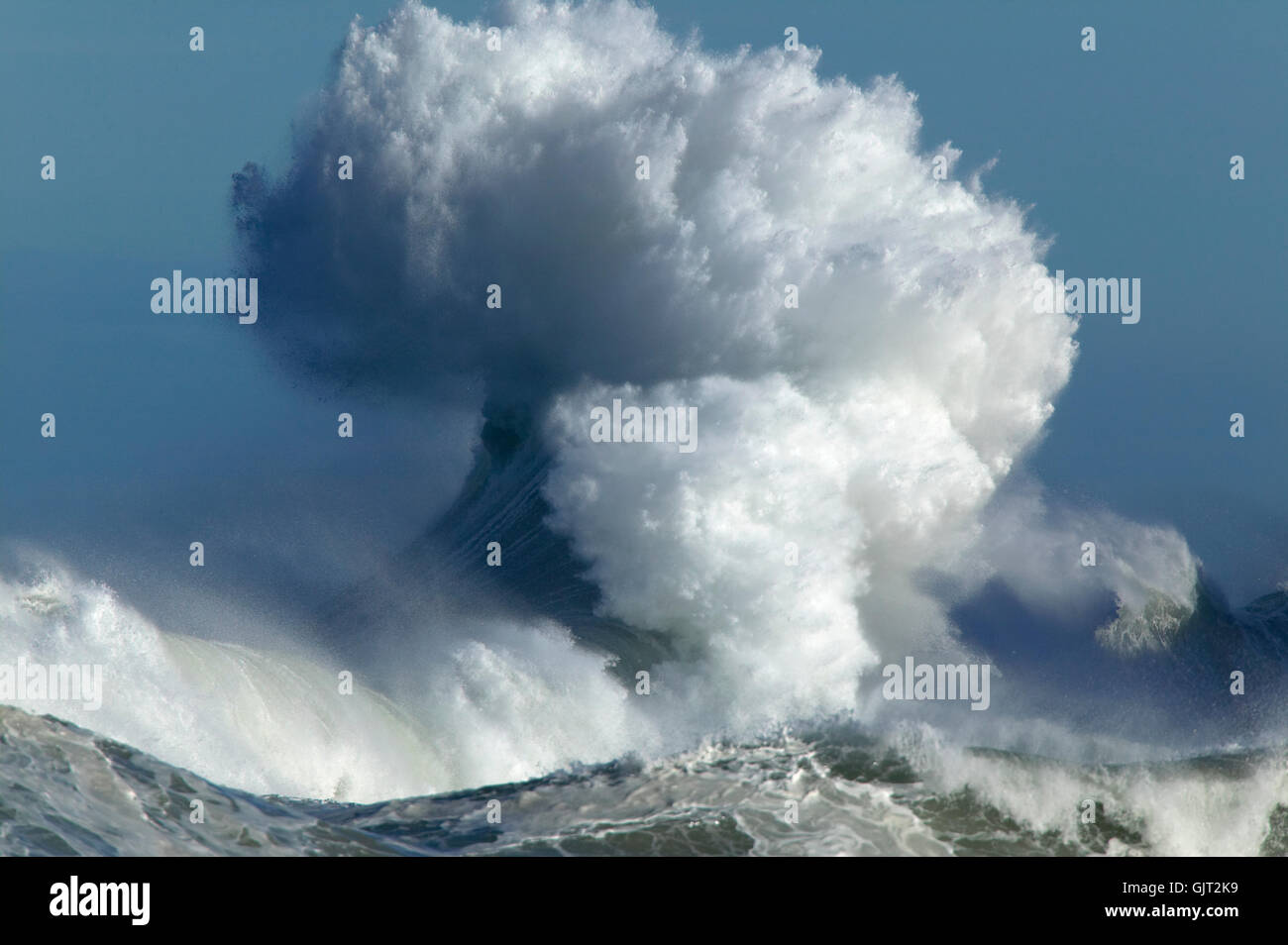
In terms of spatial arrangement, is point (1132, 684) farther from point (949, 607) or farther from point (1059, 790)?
point (1059, 790)

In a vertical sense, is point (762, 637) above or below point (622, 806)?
above

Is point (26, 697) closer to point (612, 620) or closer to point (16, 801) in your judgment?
point (16, 801)

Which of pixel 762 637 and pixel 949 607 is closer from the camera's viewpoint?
pixel 762 637

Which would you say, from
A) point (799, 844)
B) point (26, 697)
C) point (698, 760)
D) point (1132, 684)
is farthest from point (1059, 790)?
point (26, 697)

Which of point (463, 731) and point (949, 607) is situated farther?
point (949, 607)

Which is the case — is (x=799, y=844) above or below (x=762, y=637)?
below

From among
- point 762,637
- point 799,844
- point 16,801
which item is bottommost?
point 799,844

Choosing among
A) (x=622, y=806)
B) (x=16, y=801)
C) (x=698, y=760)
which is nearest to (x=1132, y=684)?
(x=698, y=760)

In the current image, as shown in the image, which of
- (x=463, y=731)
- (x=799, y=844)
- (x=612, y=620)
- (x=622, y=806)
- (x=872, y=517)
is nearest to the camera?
(x=799, y=844)
